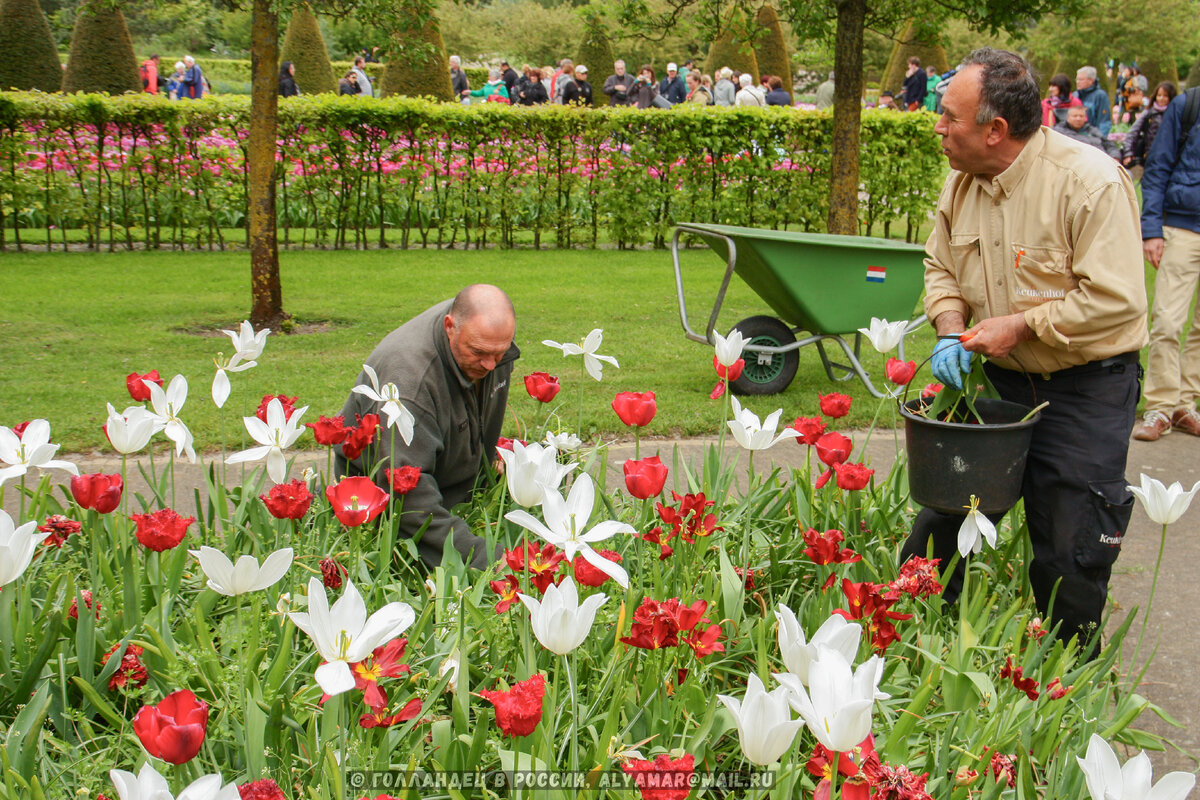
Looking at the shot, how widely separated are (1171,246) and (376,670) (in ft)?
17.4

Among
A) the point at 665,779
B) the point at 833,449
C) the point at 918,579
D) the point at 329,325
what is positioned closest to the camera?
the point at 665,779

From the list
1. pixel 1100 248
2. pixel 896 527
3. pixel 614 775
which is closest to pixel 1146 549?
pixel 896 527

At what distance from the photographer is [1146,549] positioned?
4.02 meters

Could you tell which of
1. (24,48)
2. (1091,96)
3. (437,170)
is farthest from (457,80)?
(1091,96)

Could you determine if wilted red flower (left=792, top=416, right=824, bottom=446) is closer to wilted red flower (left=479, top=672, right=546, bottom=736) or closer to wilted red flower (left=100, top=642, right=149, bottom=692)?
wilted red flower (left=479, top=672, right=546, bottom=736)

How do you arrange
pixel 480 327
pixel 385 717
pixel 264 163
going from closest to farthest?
pixel 385 717 → pixel 480 327 → pixel 264 163

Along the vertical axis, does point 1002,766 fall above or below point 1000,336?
below

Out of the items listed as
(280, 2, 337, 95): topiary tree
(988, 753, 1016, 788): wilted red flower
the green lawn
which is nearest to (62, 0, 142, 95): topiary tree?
(280, 2, 337, 95): topiary tree

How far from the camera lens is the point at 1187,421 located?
5.67m

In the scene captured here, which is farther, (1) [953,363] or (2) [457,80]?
(2) [457,80]

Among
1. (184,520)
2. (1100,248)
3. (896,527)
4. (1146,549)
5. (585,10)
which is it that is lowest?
(1146,549)

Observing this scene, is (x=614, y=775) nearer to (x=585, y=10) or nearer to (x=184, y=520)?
(x=184, y=520)

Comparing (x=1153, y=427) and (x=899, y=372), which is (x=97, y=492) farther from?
(x=1153, y=427)

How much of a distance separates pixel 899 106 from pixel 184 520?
21.0 m
